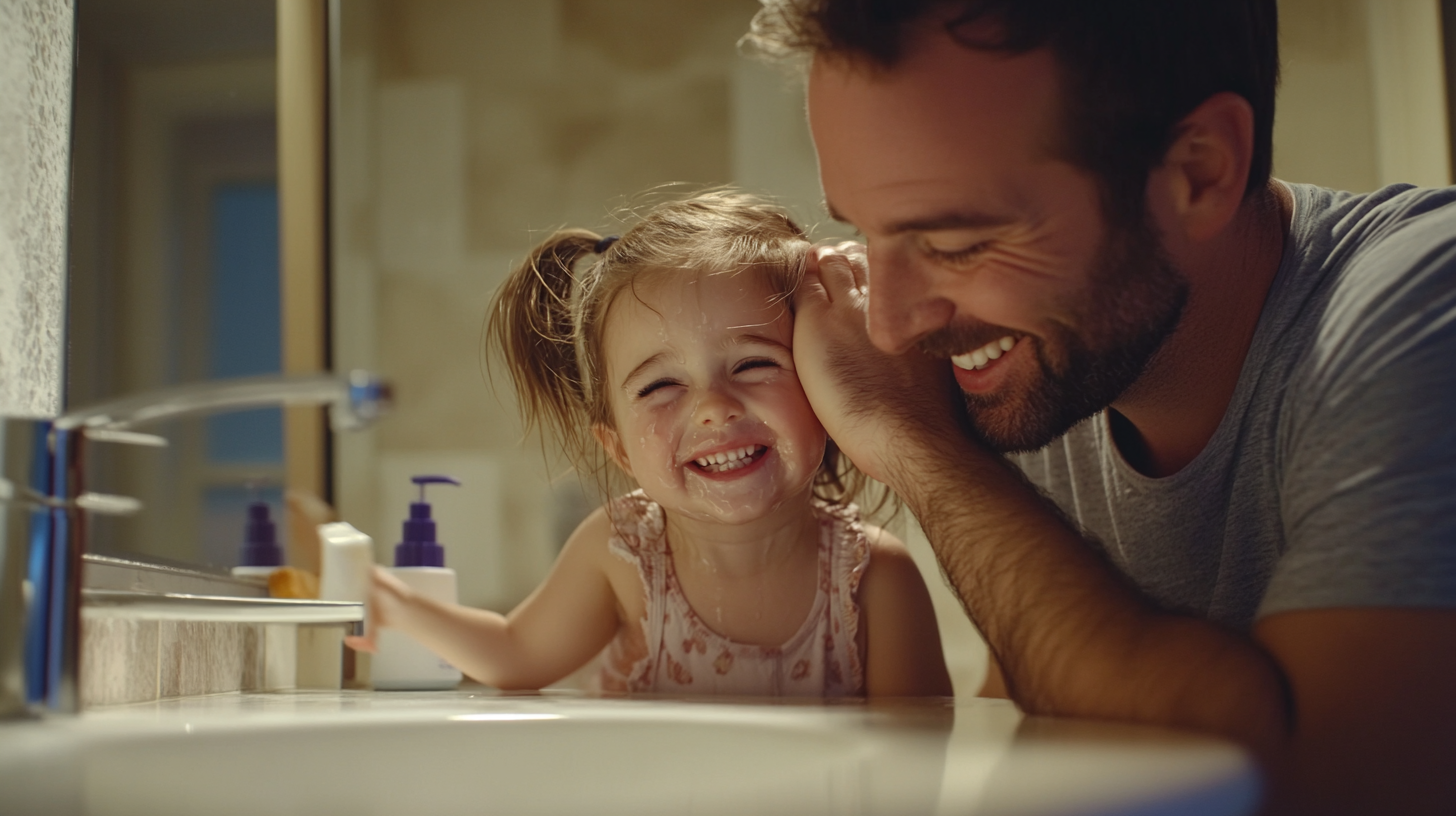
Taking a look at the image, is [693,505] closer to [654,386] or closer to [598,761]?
[654,386]

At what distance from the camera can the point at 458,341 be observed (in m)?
1.68

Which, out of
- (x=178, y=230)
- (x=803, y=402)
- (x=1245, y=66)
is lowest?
(x=803, y=402)

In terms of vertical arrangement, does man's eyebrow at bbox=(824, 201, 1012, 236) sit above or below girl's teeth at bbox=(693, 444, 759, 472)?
above

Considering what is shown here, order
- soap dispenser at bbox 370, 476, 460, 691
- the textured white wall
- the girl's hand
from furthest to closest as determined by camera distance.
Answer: soap dispenser at bbox 370, 476, 460, 691, the girl's hand, the textured white wall

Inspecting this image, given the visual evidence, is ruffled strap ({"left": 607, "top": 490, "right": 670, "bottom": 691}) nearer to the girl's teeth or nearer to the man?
the girl's teeth

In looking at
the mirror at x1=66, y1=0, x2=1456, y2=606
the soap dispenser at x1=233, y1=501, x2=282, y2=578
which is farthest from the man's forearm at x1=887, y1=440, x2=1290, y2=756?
the mirror at x1=66, y1=0, x2=1456, y2=606

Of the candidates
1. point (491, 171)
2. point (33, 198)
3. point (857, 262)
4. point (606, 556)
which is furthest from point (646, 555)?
point (491, 171)

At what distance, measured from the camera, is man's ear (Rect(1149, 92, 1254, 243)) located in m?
0.84

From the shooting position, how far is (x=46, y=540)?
562 mm

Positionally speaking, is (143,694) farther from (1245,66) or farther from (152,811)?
(1245,66)

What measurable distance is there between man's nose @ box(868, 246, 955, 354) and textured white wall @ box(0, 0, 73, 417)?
0.59 m

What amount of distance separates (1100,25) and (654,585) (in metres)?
0.69

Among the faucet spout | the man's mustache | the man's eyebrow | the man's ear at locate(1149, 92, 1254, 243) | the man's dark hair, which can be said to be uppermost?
the man's dark hair

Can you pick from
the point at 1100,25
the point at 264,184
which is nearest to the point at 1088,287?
the point at 1100,25
